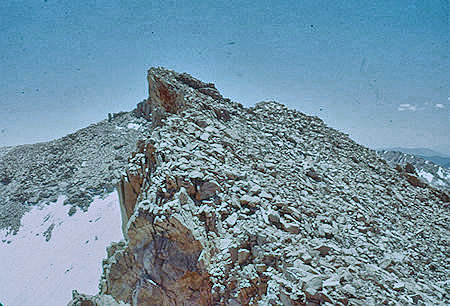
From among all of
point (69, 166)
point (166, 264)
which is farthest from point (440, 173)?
point (69, 166)

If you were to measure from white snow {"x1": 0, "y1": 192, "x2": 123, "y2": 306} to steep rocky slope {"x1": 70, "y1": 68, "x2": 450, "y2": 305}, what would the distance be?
41.4ft

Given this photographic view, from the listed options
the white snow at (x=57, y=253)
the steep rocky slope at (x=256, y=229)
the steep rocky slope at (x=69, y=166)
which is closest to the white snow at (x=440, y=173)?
the steep rocky slope at (x=256, y=229)

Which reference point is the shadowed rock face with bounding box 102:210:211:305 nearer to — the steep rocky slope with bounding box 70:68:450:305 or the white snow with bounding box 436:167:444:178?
the steep rocky slope with bounding box 70:68:450:305

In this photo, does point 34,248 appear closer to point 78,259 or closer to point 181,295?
point 78,259

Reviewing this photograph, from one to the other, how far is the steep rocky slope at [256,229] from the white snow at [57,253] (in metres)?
12.6

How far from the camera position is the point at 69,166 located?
1234 inches

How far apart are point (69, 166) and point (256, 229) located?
32845 mm

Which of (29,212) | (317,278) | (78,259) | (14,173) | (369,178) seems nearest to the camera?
(317,278)

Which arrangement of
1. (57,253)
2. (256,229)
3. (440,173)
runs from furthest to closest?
(440,173), (57,253), (256,229)

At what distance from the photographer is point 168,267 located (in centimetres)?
593

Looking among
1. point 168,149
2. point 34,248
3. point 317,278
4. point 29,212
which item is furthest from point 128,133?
point 317,278

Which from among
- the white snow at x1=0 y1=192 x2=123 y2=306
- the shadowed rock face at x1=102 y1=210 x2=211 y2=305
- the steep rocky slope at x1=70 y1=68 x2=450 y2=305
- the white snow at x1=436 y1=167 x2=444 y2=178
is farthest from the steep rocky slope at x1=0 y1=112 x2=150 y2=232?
the white snow at x1=436 y1=167 x2=444 y2=178

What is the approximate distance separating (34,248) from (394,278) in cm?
2689

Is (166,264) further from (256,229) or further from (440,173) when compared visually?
(440,173)
